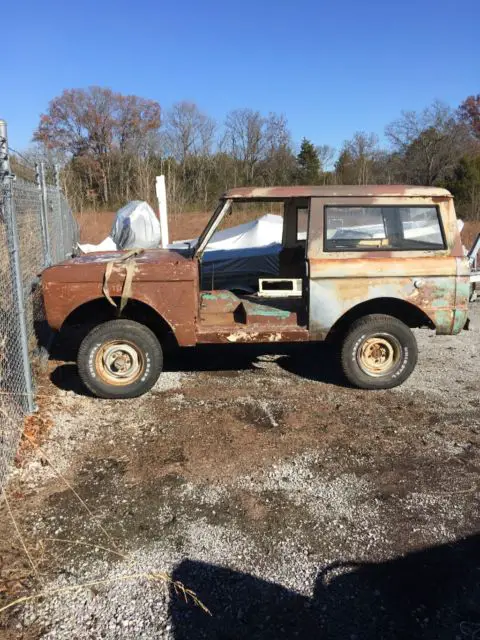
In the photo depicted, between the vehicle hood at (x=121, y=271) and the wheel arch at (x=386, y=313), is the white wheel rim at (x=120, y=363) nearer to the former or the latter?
the vehicle hood at (x=121, y=271)

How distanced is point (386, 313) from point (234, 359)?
1.98 meters

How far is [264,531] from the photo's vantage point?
3309 mm

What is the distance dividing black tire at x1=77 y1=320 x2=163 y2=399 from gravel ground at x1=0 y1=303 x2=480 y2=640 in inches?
7.0

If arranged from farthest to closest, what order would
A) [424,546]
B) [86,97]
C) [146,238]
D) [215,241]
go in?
[86,97]
[146,238]
[215,241]
[424,546]

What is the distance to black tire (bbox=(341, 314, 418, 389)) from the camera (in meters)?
5.46

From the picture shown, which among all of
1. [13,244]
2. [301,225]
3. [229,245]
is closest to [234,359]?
[301,225]

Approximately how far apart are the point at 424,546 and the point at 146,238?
14079 mm

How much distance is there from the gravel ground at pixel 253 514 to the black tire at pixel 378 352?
7.4 inches

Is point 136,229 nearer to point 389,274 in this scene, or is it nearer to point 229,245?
point 229,245

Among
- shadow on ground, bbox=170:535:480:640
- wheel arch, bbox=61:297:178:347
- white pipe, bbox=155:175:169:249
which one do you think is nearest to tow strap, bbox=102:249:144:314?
wheel arch, bbox=61:297:178:347

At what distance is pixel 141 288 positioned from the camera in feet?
16.9

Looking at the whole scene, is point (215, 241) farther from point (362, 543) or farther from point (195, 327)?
point (362, 543)

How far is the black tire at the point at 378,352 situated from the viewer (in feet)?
17.9

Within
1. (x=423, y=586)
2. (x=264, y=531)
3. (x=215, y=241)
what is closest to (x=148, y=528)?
(x=264, y=531)
